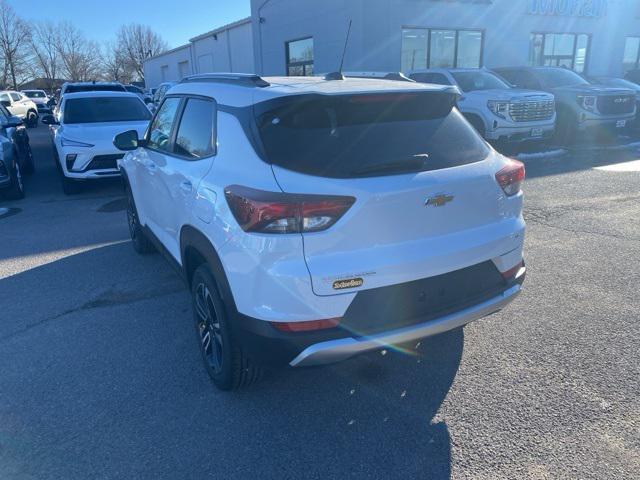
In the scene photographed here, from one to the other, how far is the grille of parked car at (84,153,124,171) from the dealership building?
1053 centimetres

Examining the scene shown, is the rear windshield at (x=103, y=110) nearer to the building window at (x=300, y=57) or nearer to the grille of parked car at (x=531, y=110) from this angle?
the grille of parked car at (x=531, y=110)

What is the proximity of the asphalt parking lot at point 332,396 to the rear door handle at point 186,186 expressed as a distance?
1.19 meters

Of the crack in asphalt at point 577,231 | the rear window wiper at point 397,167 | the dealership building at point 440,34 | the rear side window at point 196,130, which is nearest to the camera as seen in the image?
the rear window wiper at point 397,167

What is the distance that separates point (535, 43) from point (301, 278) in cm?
2197

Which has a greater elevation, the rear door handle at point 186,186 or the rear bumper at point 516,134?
the rear door handle at point 186,186

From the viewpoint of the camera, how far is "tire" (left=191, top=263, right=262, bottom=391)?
2.81m

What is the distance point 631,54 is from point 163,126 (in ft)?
88.5

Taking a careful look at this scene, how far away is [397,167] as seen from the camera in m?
2.52

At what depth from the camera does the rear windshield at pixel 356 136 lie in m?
2.46

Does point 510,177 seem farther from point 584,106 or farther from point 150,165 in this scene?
point 584,106

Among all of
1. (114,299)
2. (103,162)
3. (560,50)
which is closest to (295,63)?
(560,50)

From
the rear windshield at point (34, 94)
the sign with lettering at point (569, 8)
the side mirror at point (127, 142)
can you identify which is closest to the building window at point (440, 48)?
the sign with lettering at point (569, 8)

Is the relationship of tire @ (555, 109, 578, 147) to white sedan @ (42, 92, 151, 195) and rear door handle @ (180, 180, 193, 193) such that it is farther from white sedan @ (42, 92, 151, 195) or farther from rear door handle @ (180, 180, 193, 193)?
rear door handle @ (180, 180, 193, 193)

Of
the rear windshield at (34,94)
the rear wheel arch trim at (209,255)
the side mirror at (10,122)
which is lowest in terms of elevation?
the rear wheel arch trim at (209,255)
